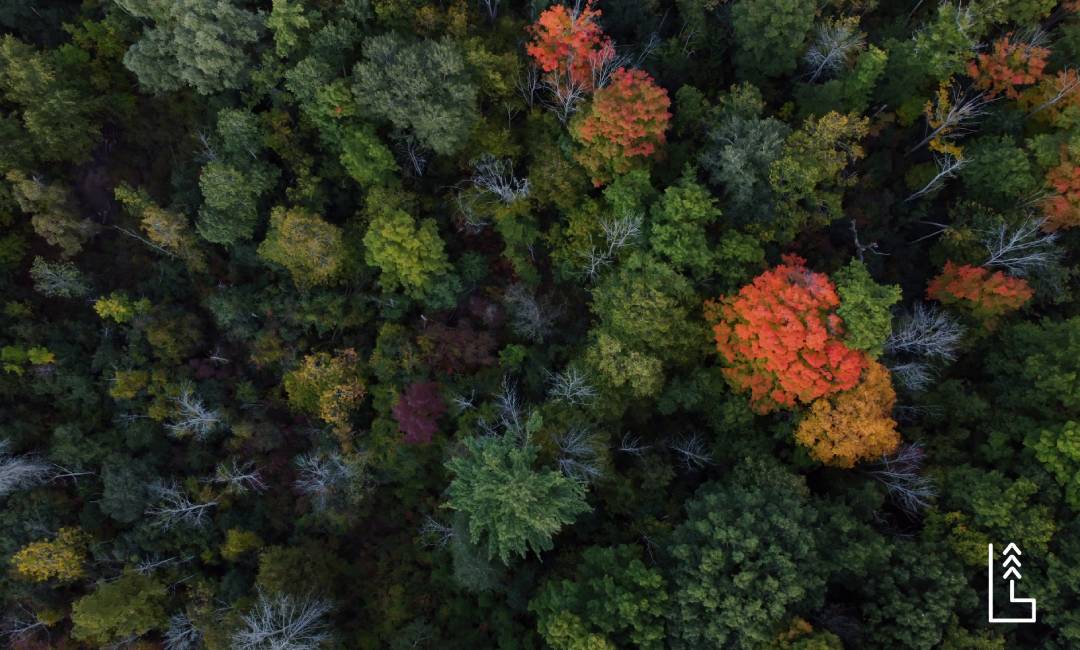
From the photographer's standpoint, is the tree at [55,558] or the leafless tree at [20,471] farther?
the leafless tree at [20,471]

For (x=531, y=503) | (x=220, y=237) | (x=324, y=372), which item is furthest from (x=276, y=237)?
(x=531, y=503)

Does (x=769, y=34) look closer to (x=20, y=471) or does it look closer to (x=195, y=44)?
(x=195, y=44)

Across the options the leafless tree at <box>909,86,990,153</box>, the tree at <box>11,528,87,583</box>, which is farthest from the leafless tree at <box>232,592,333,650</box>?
the leafless tree at <box>909,86,990,153</box>

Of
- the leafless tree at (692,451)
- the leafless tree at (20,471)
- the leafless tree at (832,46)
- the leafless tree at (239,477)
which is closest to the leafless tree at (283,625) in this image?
the leafless tree at (239,477)

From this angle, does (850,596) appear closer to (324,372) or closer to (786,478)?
(786,478)

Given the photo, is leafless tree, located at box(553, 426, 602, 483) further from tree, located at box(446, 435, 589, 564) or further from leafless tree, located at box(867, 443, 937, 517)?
leafless tree, located at box(867, 443, 937, 517)

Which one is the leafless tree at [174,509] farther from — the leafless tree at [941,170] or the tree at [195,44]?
the leafless tree at [941,170]
